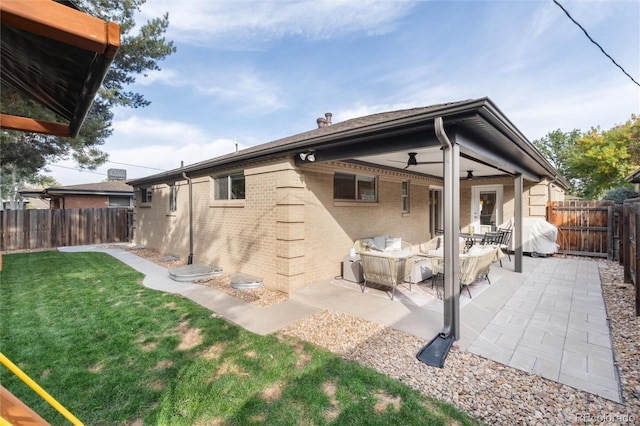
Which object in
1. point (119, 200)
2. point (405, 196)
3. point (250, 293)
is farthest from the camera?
point (119, 200)

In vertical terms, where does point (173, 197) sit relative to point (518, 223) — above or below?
above

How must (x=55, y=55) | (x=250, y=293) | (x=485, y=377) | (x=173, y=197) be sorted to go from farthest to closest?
(x=173, y=197) → (x=250, y=293) → (x=485, y=377) → (x=55, y=55)

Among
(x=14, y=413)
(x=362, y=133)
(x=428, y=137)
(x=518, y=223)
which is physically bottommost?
(x=14, y=413)

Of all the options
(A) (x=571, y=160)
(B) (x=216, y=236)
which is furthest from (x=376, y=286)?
(A) (x=571, y=160)

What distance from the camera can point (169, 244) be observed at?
36.8ft

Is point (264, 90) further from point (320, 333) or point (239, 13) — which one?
point (320, 333)

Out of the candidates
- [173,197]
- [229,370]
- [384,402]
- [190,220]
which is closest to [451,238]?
[384,402]

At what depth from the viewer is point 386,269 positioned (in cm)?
555

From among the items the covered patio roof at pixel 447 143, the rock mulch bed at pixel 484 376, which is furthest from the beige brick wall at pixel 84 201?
the rock mulch bed at pixel 484 376

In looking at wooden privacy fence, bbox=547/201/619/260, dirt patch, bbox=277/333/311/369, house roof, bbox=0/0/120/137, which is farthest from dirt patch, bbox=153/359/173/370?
wooden privacy fence, bbox=547/201/619/260

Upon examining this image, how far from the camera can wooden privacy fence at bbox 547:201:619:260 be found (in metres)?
9.61

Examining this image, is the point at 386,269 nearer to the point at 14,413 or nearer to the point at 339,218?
the point at 339,218

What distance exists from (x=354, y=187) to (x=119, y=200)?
1902 centimetres

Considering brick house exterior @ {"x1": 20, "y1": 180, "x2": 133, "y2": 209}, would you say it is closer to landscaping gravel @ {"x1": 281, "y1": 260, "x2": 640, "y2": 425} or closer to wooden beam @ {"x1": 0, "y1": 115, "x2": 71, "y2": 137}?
wooden beam @ {"x1": 0, "y1": 115, "x2": 71, "y2": 137}
